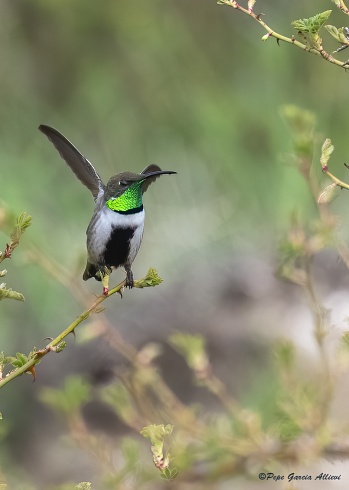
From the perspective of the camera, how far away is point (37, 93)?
21.4 ft

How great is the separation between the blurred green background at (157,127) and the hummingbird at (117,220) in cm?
214

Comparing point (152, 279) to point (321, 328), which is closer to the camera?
point (152, 279)

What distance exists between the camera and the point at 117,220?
6.45ft

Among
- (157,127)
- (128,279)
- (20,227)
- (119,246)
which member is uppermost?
(157,127)

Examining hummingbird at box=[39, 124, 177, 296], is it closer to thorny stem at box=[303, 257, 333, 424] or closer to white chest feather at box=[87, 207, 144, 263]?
white chest feather at box=[87, 207, 144, 263]

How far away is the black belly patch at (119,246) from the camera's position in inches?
76.5

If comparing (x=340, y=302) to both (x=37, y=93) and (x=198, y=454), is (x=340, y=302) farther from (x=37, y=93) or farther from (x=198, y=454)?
(x=37, y=93)

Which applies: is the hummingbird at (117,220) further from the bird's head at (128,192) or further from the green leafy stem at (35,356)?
the green leafy stem at (35,356)

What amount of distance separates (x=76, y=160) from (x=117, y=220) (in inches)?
9.2

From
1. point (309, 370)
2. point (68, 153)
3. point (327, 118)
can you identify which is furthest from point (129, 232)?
point (327, 118)

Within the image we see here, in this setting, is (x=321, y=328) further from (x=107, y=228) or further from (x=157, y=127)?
(x=157, y=127)

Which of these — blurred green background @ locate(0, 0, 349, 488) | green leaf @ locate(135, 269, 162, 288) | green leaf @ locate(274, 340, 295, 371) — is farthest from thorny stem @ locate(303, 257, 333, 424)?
blurred green background @ locate(0, 0, 349, 488)

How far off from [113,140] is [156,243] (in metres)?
1.15

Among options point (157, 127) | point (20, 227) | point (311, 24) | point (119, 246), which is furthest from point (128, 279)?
point (157, 127)
